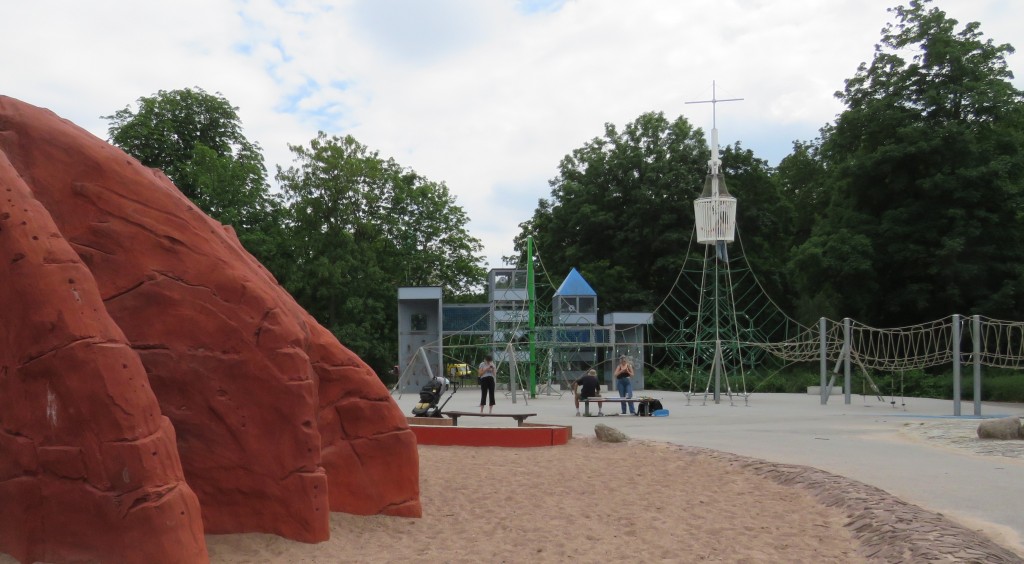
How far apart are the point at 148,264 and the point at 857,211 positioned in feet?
130

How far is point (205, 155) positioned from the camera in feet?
130

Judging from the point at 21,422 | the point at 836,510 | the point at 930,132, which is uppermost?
the point at 930,132

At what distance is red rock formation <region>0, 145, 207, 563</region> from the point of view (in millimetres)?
5828

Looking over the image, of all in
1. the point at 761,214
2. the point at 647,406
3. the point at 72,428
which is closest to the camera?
the point at 72,428

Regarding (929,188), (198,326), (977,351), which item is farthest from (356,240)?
(198,326)

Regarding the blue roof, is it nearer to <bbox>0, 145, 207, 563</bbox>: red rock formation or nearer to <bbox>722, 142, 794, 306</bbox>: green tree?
<bbox>722, 142, 794, 306</bbox>: green tree

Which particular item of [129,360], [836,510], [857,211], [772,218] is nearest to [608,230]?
[772,218]

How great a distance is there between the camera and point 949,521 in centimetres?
855

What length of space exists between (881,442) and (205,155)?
3099 cm

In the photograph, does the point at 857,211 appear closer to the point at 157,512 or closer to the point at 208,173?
the point at 208,173

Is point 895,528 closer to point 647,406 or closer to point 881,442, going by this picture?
point 881,442

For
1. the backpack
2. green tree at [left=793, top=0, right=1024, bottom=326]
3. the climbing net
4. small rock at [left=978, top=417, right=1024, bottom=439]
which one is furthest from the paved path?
green tree at [left=793, top=0, right=1024, bottom=326]

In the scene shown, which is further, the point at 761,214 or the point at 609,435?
the point at 761,214

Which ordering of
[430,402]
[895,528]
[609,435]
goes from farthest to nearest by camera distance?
[430,402], [609,435], [895,528]
